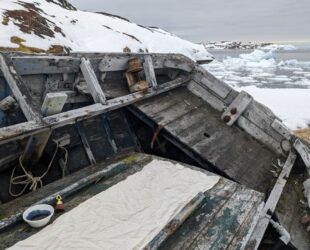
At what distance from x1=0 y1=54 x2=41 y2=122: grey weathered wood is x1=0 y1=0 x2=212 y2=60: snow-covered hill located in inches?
198

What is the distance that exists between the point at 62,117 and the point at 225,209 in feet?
5.94

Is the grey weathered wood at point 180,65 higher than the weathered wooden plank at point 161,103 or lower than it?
higher

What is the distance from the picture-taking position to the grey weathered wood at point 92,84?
402 centimetres

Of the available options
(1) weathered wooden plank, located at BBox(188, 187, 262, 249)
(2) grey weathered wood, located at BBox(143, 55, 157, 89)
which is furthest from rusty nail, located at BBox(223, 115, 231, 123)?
(1) weathered wooden plank, located at BBox(188, 187, 262, 249)

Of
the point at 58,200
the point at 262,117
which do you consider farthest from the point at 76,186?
the point at 262,117

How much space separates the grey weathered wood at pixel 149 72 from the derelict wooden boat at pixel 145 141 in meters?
0.02

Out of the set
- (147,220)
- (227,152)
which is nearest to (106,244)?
(147,220)

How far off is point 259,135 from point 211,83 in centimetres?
126

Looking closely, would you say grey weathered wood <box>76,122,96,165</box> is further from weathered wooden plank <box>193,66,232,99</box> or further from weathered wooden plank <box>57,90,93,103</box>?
weathered wooden plank <box>193,66,232,99</box>

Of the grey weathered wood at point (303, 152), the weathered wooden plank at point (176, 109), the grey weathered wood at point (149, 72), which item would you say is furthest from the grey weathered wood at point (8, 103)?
the grey weathered wood at point (303, 152)

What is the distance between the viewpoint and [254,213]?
9.57 ft

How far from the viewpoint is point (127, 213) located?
2.70 metres

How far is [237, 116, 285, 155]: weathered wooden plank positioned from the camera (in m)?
5.27

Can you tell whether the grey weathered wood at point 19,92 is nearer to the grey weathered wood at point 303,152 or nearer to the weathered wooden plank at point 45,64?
the weathered wooden plank at point 45,64
